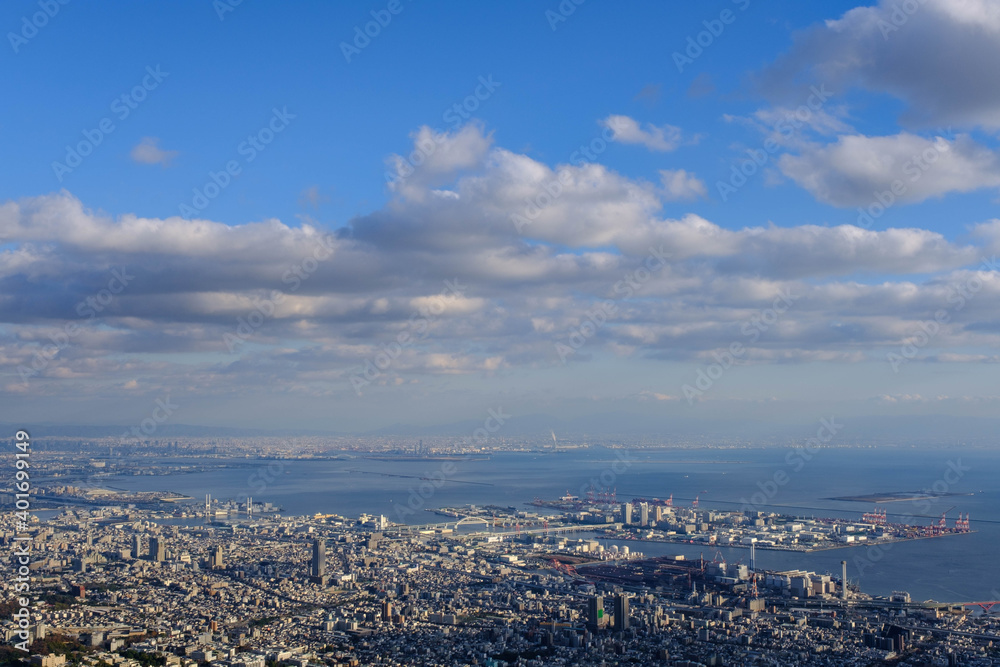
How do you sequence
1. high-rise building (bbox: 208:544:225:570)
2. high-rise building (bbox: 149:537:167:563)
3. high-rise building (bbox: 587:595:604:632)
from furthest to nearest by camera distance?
high-rise building (bbox: 149:537:167:563) → high-rise building (bbox: 208:544:225:570) → high-rise building (bbox: 587:595:604:632)

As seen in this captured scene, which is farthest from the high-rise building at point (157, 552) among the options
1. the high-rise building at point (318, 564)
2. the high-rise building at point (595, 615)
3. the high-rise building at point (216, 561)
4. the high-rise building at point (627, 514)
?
the high-rise building at point (627, 514)

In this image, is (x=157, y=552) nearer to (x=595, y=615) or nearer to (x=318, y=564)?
(x=318, y=564)

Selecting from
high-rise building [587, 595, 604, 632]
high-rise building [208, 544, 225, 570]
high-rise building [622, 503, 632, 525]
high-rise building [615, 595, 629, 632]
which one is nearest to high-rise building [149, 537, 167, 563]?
high-rise building [208, 544, 225, 570]

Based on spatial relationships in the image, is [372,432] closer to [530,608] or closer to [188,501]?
[188,501]

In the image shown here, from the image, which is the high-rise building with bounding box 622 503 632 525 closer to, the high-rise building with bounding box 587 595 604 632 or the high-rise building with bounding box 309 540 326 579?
the high-rise building with bounding box 309 540 326 579

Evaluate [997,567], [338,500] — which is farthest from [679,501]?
[997,567]
